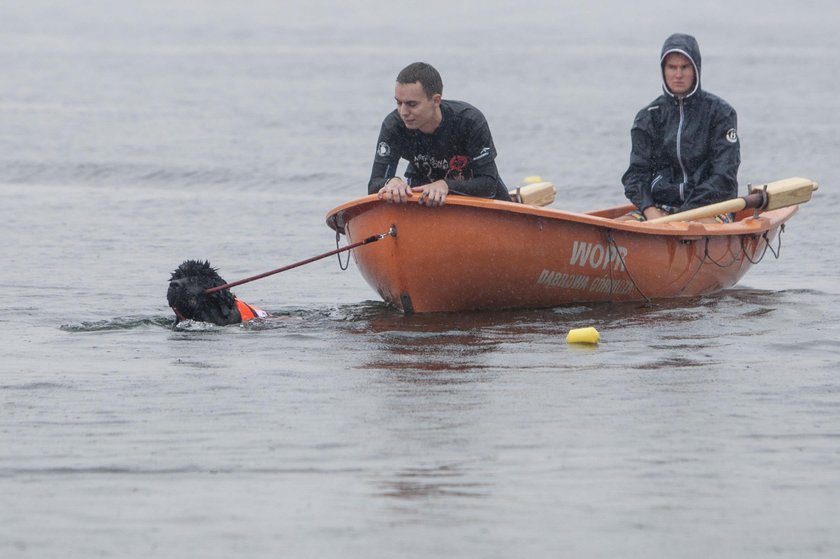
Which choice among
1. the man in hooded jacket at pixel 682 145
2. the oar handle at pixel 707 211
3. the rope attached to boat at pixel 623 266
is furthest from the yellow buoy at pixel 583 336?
the man in hooded jacket at pixel 682 145

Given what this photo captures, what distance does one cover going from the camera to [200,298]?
296 inches

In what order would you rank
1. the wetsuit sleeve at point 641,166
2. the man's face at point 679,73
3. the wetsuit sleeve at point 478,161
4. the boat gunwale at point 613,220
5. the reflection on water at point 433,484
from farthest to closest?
the wetsuit sleeve at point 641,166 < the man's face at point 679,73 < the wetsuit sleeve at point 478,161 < the boat gunwale at point 613,220 < the reflection on water at point 433,484

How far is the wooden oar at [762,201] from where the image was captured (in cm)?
869

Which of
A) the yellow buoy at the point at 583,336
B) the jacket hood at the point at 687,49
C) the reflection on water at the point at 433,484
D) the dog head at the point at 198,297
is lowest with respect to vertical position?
the reflection on water at the point at 433,484

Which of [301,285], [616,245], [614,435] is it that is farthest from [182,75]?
[614,435]

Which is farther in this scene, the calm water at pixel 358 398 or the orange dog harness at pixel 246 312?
the orange dog harness at pixel 246 312

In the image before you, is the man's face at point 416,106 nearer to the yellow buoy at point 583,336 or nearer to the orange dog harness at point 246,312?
the orange dog harness at point 246,312

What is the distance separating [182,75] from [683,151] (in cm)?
2262

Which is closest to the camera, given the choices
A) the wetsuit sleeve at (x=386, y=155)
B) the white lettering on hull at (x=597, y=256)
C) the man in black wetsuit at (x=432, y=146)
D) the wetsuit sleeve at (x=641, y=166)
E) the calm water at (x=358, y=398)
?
the calm water at (x=358, y=398)

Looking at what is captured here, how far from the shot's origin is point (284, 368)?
6.57 m

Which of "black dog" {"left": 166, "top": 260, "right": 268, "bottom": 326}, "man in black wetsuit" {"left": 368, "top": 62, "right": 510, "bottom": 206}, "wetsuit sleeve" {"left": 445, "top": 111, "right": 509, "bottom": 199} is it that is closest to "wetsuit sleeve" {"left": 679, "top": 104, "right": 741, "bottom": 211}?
"man in black wetsuit" {"left": 368, "top": 62, "right": 510, "bottom": 206}

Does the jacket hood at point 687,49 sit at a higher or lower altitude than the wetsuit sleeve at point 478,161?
higher

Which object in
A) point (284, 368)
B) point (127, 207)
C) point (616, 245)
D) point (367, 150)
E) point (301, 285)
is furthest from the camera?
point (367, 150)

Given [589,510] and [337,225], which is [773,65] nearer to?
[337,225]
